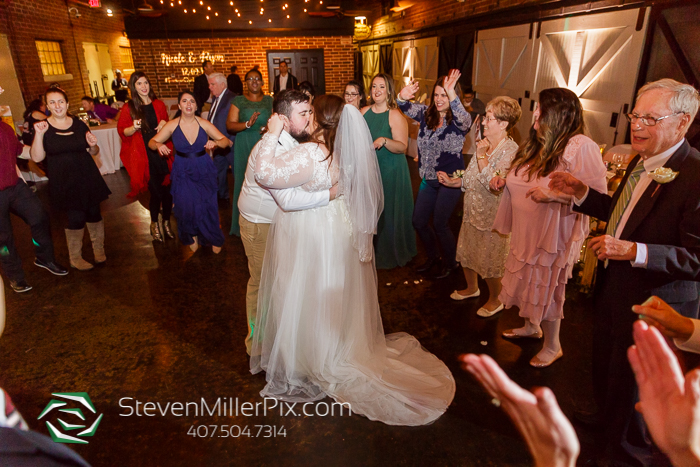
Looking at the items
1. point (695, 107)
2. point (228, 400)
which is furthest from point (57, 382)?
point (695, 107)

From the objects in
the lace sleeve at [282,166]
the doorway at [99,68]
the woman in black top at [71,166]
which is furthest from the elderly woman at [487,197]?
the doorway at [99,68]

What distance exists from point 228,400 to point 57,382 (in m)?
1.06

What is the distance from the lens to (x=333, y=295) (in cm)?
224

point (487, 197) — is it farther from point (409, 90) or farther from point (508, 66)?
point (508, 66)

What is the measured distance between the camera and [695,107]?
1.47 meters

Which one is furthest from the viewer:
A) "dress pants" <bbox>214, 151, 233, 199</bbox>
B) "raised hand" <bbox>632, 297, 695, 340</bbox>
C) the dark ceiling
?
the dark ceiling

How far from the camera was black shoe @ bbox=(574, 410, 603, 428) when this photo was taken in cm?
203

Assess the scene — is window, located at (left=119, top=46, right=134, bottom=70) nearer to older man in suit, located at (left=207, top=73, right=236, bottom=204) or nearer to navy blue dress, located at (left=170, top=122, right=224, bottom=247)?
older man in suit, located at (left=207, top=73, right=236, bottom=204)

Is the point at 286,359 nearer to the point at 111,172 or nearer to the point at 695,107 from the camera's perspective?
the point at 695,107

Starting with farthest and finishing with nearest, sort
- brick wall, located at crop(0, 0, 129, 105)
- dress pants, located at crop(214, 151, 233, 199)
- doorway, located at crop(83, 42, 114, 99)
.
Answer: doorway, located at crop(83, 42, 114, 99)
brick wall, located at crop(0, 0, 129, 105)
dress pants, located at crop(214, 151, 233, 199)

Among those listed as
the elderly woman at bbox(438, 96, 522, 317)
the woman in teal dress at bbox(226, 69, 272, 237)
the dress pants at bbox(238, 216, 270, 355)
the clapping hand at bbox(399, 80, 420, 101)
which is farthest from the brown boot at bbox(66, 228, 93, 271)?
the elderly woman at bbox(438, 96, 522, 317)

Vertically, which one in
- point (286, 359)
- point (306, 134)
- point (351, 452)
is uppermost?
point (306, 134)

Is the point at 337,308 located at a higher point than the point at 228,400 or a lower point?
higher

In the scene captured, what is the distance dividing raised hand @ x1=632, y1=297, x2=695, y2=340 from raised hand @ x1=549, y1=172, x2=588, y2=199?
0.78m
